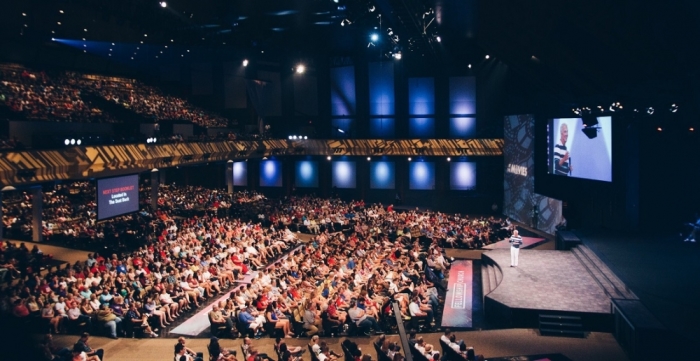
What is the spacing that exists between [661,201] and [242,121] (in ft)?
84.2

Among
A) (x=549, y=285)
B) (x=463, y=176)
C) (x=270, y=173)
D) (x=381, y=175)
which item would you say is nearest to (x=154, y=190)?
(x=270, y=173)

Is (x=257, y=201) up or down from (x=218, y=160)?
down

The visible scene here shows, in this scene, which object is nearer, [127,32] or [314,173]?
[127,32]

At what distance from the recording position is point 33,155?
51.0ft

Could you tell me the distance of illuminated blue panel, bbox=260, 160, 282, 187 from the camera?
35219 millimetres

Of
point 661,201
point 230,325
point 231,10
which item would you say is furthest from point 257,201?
point 661,201

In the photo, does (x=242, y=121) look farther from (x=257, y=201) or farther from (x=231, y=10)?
(x=231, y=10)

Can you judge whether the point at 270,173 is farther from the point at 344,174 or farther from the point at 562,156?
the point at 562,156

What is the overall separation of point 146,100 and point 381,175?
1505 cm

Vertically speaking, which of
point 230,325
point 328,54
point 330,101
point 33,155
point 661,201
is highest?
point 328,54

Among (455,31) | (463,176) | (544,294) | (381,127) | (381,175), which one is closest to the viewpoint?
(544,294)

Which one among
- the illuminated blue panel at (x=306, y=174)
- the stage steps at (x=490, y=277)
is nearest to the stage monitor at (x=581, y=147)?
the stage steps at (x=490, y=277)

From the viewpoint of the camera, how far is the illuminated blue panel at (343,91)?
3362cm

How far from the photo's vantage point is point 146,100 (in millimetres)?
30500
